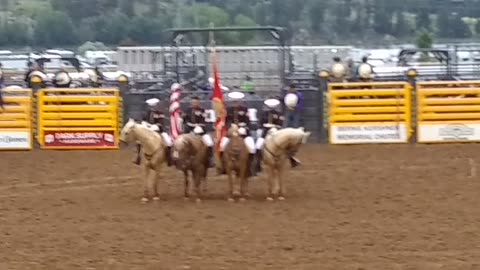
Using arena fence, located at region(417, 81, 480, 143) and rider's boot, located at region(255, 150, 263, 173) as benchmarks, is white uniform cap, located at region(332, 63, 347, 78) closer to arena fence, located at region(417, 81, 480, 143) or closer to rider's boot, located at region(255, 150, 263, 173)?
arena fence, located at region(417, 81, 480, 143)

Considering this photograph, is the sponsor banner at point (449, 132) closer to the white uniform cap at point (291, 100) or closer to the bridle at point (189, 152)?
the white uniform cap at point (291, 100)

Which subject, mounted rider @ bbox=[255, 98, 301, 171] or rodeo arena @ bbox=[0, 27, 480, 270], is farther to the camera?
mounted rider @ bbox=[255, 98, 301, 171]

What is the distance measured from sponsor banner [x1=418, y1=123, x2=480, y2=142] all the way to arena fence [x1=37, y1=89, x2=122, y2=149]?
21.5ft

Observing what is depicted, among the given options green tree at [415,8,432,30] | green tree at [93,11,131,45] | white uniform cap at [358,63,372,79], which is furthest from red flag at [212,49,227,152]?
green tree at [415,8,432,30]

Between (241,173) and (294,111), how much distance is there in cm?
934

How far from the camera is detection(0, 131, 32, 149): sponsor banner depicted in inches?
998

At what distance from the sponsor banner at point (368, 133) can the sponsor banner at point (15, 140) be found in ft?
21.4

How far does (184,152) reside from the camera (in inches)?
648

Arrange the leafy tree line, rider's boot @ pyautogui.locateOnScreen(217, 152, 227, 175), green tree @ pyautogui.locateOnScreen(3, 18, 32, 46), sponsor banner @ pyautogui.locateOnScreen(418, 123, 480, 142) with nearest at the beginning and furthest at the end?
1. rider's boot @ pyautogui.locateOnScreen(217, 152, 227, 175)
2. sponsor banner @ pyautogui.locateOnScreen(418, 123, 480, 142)
3. green tree @ pyautogui.locateOnScreen(3, 18, 32, 46)
4. the leafy tree line

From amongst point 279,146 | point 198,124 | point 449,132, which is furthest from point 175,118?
point 449,132

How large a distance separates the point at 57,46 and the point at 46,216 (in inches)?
1694

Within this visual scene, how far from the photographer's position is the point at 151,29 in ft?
201

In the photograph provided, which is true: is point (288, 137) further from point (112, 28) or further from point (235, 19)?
point (112, 28)

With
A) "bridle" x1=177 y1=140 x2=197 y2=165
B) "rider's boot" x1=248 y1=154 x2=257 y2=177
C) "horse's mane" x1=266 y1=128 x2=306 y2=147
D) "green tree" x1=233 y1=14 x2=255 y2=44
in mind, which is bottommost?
"rider's boot" x1=248 y1=154 x2=257 y2=177
